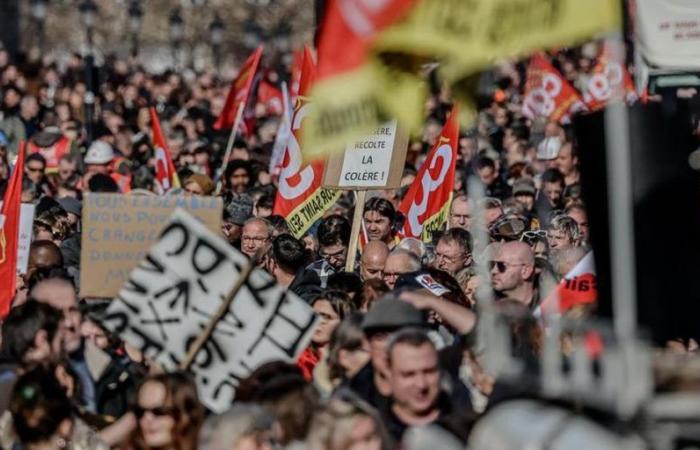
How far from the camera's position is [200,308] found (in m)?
8.30

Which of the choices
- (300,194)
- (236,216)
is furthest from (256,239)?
(236,216)

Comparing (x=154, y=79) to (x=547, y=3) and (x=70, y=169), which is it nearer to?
(x=70, y=169)

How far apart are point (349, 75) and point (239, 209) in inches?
330

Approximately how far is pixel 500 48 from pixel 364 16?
426 millimetres

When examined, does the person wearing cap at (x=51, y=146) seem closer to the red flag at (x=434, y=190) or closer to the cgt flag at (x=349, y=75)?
the red flag at (x=434, y=190)

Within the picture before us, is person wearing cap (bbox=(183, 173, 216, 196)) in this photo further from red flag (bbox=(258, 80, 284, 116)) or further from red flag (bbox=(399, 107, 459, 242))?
red flag (bbox=(258, 80, 284, 116))

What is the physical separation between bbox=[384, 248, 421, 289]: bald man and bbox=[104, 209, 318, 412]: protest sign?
294 centimetres

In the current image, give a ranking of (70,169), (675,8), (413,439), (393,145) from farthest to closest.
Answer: (70,169) → (675,8) → (393,145) → (413,439)

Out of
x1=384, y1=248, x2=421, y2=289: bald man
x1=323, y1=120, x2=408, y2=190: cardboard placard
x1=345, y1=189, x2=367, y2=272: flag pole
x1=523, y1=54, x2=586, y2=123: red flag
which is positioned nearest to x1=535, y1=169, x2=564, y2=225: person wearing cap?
x1=323, y1=120, x2=408, y2=190: cardboard placard

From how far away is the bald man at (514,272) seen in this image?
10.4 m

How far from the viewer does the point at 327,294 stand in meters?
9.70

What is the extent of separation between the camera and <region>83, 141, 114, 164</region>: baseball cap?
19172mm

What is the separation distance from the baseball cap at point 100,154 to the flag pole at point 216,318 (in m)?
11.0

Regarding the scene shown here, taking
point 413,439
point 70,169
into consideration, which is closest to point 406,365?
point 413,439
